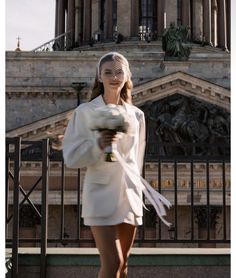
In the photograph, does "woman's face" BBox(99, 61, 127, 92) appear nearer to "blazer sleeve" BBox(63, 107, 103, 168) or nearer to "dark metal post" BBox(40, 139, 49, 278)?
"blazer sleeve" BBox(63, 107, 103, 168)

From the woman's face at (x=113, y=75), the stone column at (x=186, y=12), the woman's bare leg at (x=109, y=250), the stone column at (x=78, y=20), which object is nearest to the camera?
the woman's bare leg at (x=109, y=250)

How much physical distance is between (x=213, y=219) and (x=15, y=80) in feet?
33.9

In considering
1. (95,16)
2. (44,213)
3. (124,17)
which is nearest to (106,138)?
(44,213)

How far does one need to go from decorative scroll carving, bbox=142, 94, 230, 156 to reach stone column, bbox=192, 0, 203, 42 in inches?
416

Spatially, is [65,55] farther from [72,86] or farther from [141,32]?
[141,32]

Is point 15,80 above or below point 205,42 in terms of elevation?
below

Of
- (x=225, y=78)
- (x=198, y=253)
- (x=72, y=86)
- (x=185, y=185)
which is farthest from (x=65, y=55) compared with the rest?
(x=198, y=253)

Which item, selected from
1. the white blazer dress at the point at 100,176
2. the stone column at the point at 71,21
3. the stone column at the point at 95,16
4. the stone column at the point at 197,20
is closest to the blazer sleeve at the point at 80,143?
the white blazer dress at the point at 100,176

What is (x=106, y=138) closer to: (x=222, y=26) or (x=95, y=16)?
(x=95, y=16)

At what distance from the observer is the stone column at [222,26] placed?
36.9 metres

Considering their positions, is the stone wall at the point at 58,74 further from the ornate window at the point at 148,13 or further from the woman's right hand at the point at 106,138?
the woman's right hand at the point at 106,138

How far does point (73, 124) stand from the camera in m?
4.18

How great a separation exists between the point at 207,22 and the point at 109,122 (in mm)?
33724

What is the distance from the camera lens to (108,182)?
4.03m
